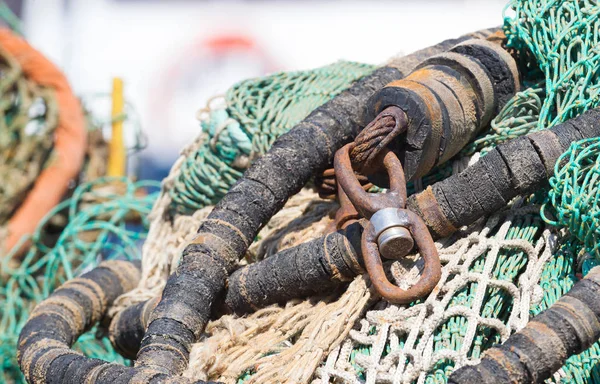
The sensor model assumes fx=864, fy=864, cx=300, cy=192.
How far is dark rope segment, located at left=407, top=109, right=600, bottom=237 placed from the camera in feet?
3.64

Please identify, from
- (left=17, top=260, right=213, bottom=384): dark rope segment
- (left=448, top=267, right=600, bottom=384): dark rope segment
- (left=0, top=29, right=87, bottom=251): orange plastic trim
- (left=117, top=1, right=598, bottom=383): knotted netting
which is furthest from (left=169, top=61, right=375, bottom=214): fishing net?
(left=0, top=29, right=87, bottom=251): orange plastic trim

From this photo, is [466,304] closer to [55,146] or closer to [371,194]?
[371,194]

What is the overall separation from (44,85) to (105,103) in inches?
63.6

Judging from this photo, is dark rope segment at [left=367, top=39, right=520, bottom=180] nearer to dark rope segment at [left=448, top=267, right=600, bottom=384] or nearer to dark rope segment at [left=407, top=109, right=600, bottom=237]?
dark rope segment at [left=407, top=109, right=600, bottom=237]

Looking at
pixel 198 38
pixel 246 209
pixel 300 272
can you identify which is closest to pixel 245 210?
pixel 246 209

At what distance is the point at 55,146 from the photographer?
8.42 ft

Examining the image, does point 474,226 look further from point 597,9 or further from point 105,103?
point 105,103

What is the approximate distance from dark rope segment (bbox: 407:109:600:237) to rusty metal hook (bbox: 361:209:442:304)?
0.05m

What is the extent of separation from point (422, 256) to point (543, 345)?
0.20 m

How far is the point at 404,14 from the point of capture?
184 inches

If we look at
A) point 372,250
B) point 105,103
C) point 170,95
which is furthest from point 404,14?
point 372,250

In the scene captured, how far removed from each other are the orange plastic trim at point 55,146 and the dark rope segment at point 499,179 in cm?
156

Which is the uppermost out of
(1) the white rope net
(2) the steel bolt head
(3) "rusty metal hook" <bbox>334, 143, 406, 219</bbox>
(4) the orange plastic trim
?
(3) "rusty metal hook" <bbox>334, 143, 406, 219</bbox>

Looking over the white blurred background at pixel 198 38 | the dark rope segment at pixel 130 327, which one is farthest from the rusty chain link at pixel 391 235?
the white blurred background at pixel 198 38
